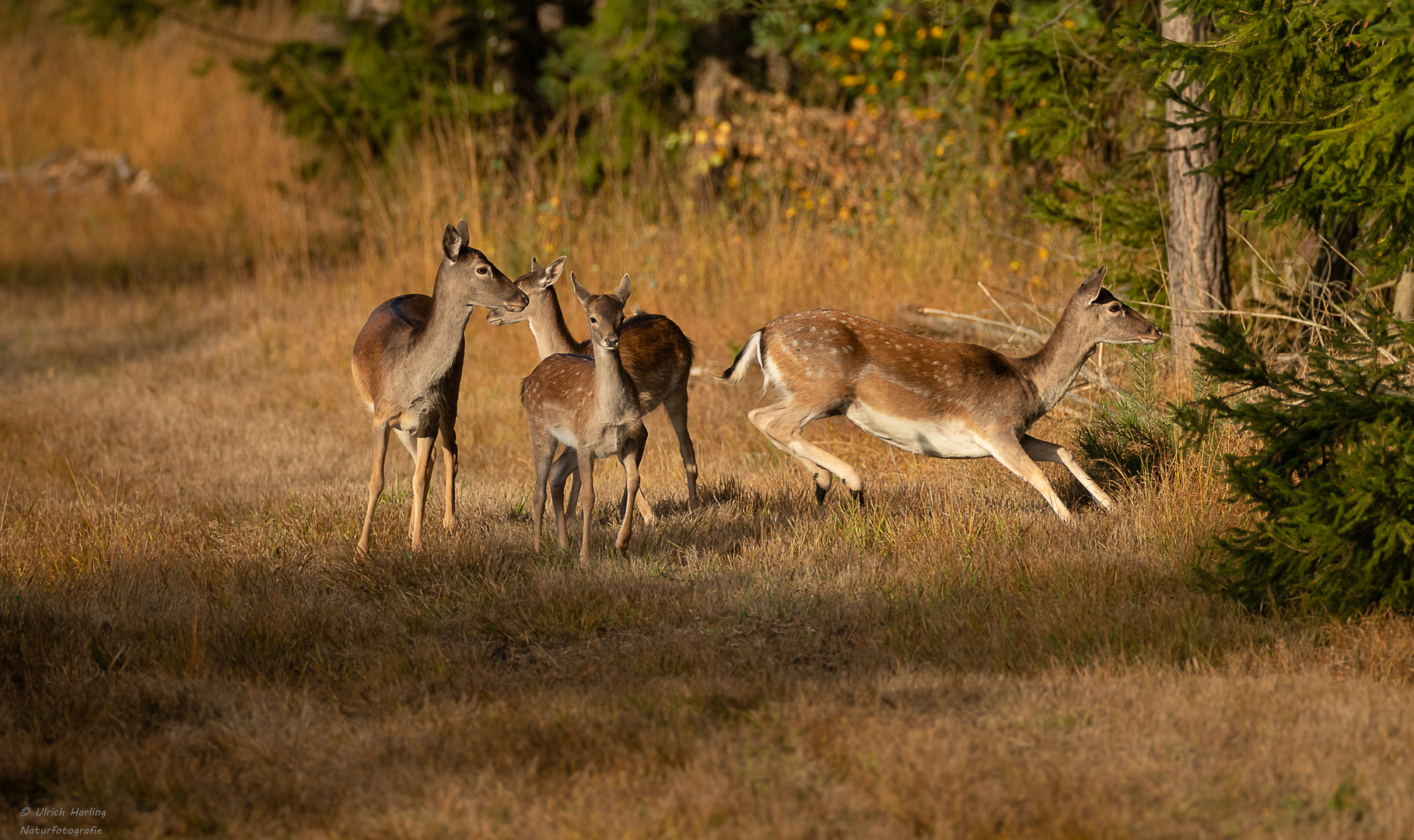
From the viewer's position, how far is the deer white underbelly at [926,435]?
736 cm

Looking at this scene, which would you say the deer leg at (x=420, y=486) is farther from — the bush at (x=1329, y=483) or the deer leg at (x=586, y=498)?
the bush at (x=1329, y=483)

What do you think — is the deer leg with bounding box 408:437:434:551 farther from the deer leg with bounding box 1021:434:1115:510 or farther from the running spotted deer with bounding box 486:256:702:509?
the deer leg with bounding box 1021:434:1115:510

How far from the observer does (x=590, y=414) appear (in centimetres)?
646

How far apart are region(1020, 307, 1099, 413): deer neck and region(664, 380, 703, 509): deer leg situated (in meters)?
1.98

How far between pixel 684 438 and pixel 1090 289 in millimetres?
2452

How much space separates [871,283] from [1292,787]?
8100 mm

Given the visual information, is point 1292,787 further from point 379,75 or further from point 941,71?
point 379,75

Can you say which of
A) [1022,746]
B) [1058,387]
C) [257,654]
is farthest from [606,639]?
[1058,387]

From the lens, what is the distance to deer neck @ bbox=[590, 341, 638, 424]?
6352 mm

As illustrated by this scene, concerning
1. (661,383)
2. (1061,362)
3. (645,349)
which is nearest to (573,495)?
(661,383)

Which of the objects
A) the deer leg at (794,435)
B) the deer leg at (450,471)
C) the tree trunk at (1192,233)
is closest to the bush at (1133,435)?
the tree trunk at (1192,233)

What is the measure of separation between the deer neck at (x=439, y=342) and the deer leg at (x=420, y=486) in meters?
0.32

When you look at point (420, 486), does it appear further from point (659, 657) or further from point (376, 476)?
point (659, 657)

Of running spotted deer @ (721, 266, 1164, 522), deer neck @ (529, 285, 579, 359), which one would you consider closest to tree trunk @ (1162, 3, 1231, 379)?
running spotted deer @ (721, 266, 1164, 522)
